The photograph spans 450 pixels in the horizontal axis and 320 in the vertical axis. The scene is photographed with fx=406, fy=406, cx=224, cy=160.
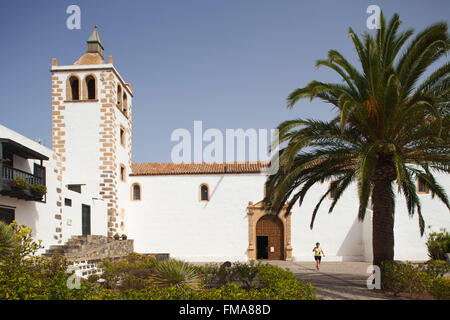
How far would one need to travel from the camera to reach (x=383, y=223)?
41.2 ft

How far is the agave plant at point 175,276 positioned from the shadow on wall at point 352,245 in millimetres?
16202

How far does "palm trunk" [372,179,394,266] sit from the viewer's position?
12477 mm

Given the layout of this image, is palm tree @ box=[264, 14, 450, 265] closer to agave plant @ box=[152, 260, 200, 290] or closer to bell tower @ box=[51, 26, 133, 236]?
agave plant @ box=[152, 260, 200, 290]

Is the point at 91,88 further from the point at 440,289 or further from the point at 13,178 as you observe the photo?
the point at 440,289

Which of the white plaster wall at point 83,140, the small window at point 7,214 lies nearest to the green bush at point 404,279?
the small window at point 7,214

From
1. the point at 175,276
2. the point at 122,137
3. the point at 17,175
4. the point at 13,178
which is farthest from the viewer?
the point at 122,137

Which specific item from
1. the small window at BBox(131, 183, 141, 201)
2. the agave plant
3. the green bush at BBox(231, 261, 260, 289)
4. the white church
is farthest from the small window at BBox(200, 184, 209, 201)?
the agave plant

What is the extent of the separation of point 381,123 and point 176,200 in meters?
17.3

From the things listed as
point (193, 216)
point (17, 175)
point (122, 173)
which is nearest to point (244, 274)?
point (17, 175)

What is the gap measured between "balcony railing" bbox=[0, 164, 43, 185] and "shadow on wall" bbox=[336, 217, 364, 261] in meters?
18.3
